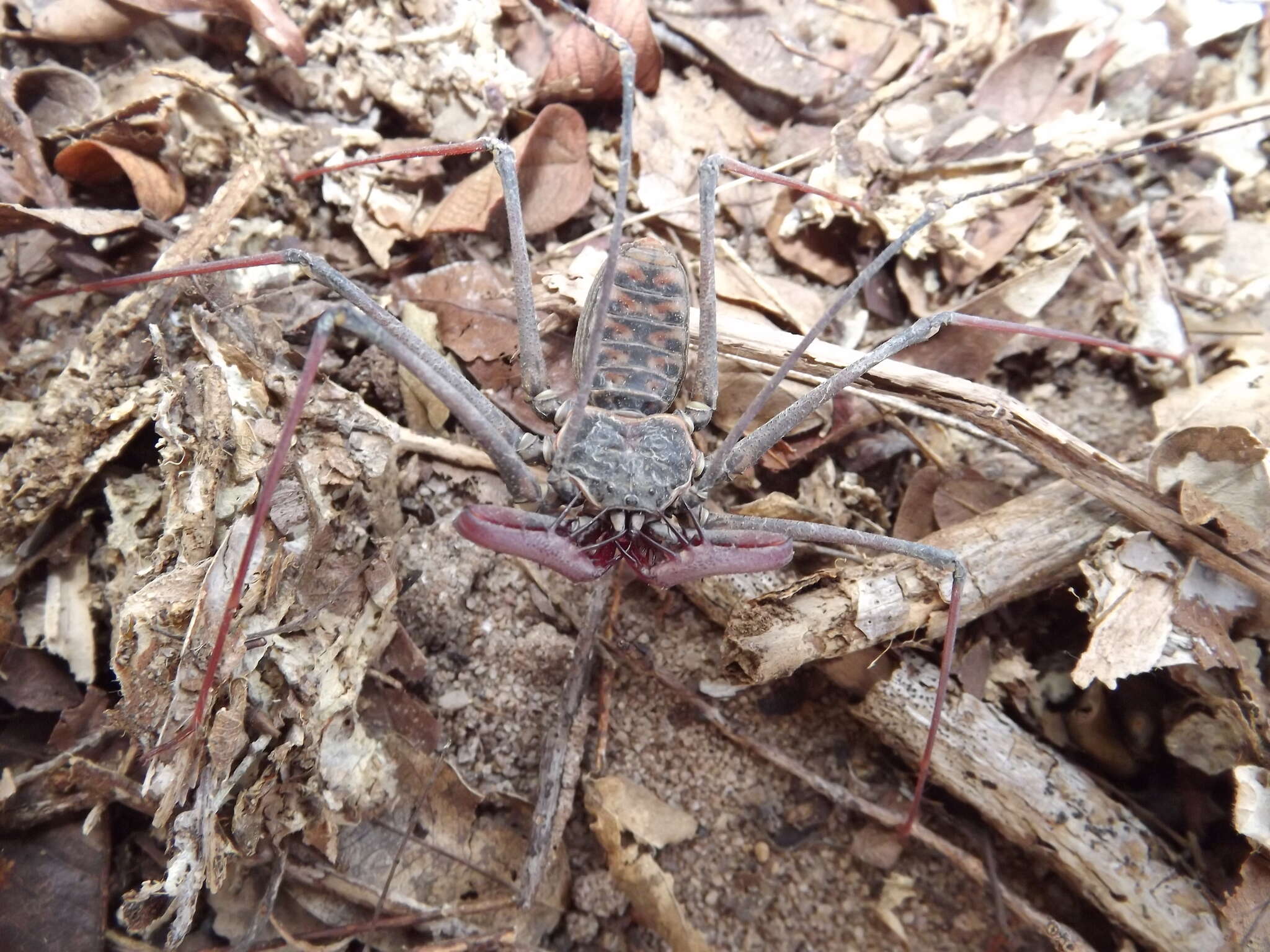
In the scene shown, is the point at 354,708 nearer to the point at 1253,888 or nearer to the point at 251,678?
the point at 251,678

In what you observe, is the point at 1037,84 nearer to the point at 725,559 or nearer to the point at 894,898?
the point at 725,559

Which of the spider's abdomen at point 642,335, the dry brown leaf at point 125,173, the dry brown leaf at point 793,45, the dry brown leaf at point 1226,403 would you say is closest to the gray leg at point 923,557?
the spider's abdomen at point 642,335

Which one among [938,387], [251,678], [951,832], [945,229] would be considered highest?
[945,229]

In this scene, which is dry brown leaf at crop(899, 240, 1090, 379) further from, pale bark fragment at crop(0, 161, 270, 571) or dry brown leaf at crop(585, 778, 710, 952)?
pale bark fragment at crop(0, 161, 270, 571)

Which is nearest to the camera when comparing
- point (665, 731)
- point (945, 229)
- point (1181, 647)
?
point (1181, 647)

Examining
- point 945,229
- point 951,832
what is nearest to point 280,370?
point 945,229

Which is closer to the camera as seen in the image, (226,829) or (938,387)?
(226,829)
